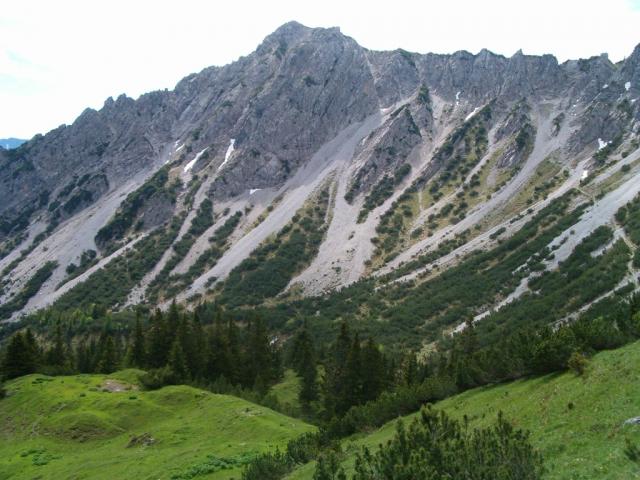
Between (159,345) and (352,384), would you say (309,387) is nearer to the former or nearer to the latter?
(352,384)

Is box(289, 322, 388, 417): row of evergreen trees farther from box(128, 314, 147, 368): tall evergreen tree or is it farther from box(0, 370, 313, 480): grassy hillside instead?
box(128, 314, 147, 368): tall evergreen tree

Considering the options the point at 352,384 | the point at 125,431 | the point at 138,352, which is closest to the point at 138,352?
the point at 138,352

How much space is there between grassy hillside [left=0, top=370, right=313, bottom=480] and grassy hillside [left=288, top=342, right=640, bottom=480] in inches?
361

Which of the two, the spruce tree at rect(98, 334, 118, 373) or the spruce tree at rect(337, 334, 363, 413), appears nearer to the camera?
the spruce tree at rect(337, 334, 363, 413)

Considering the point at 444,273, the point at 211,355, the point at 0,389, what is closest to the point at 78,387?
the point at 0,389

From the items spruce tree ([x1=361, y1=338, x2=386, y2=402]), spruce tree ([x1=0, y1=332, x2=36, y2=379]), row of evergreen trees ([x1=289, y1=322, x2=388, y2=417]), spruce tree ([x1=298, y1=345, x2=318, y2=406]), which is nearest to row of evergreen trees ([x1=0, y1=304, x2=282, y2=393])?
spruce tree ([x1=0, y1=332, x2=36, y2=379])

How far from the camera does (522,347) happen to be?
135 feet

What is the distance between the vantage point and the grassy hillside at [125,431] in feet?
121

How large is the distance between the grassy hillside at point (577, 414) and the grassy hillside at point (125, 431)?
9.17 m

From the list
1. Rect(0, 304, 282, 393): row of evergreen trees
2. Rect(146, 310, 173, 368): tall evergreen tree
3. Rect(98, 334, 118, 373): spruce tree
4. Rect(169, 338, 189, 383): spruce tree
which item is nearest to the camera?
Rect(169, 338, 189, 383): spruce tree

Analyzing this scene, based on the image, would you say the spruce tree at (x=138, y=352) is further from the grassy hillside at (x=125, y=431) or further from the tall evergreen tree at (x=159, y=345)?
the grassy hillside at (x=125, y=431)

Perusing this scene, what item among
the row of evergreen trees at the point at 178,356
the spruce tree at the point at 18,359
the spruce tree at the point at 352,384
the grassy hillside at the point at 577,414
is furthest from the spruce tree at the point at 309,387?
the spruce tree at the point at 18,359

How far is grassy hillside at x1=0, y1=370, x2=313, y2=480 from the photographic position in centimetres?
3688

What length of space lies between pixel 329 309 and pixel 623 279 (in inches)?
3560
